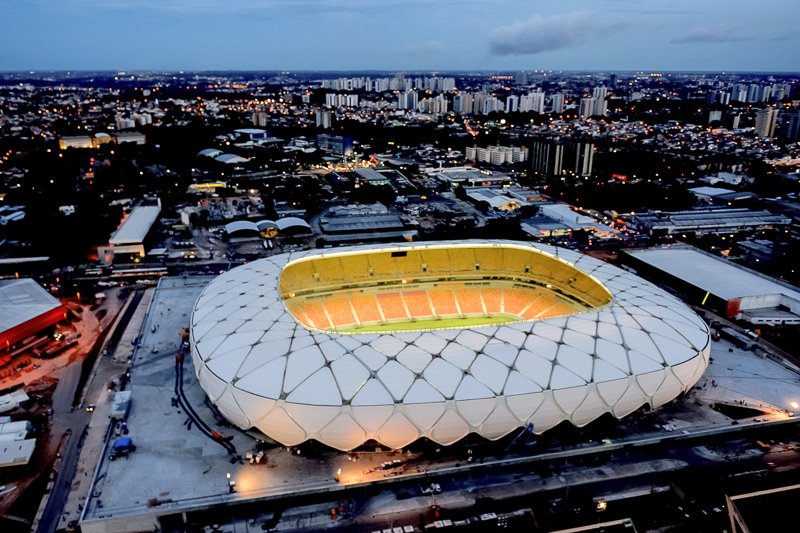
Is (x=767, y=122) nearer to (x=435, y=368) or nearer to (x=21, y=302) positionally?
(x=435, y=368)

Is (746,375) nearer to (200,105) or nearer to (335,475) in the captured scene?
(335,475)

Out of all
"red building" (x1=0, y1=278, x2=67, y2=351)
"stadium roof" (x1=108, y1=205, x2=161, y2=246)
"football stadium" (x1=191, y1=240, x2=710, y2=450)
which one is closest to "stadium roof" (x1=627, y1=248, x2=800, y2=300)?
"football stadium" (x1=191, y1=240, x2=710, y2=450)

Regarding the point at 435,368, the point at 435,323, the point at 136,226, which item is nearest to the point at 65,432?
the point at 435,368

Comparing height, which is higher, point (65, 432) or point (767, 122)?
point (767, 122)

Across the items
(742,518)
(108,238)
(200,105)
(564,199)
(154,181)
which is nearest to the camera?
(742,518)

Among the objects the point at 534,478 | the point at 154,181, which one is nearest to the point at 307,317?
the point at 534,478

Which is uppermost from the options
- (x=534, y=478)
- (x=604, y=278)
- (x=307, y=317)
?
(x=604, y=278)
